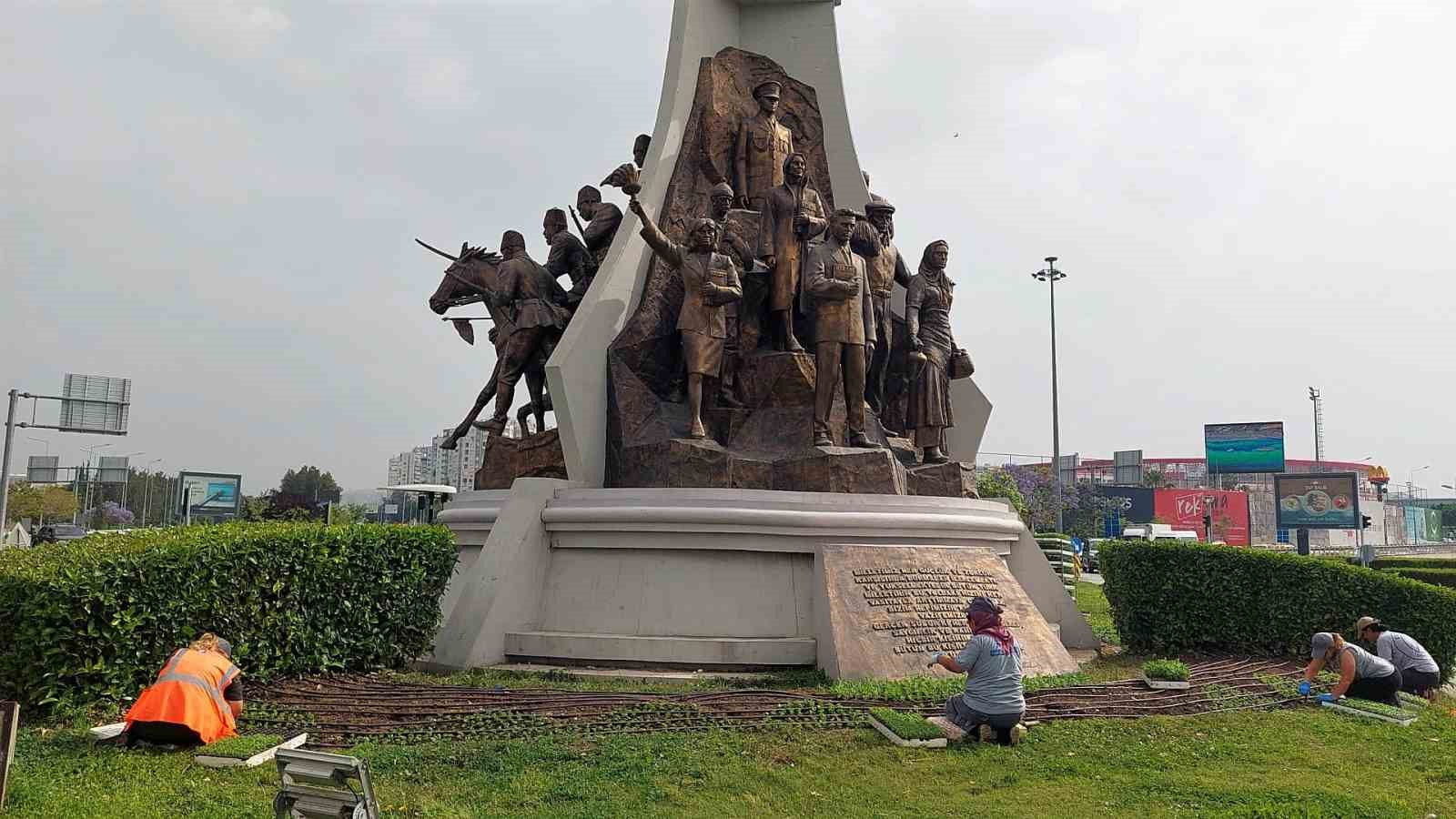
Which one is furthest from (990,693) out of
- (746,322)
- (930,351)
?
(930,351)

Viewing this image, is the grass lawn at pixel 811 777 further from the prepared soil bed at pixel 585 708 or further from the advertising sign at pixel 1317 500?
the advertising sign at pixel 1317 500

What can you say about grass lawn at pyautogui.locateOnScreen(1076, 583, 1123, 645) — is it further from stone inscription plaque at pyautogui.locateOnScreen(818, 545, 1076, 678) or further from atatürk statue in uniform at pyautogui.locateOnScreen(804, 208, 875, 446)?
atatürk statue in uniform at pyautogui.locateOnScreen(804, 208, 875, 446)

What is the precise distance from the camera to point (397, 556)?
31.1 ft

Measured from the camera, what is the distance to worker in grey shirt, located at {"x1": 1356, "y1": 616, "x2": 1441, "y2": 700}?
353 inches

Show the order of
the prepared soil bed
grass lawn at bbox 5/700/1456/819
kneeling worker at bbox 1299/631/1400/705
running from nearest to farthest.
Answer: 1. grass lawn at bbox 5/700/1456/819
2. the prepared soil bed
3. kneeling worker at bbox 1299/631/1400/705

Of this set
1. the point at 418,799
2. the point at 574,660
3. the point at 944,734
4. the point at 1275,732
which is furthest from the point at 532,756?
the point at 1275,732

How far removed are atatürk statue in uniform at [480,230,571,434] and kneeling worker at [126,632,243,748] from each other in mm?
6870

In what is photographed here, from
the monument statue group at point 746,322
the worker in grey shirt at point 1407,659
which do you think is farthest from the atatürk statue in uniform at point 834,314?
the worker in grey shirt at point 1407,659

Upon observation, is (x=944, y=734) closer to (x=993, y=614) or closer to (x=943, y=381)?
(x=993, y=614)

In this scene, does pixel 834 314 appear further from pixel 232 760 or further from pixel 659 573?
pixel 232 760

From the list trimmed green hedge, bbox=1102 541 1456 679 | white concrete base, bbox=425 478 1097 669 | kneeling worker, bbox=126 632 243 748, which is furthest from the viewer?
trimmed green hedge, bbox=1102 541 1456 679

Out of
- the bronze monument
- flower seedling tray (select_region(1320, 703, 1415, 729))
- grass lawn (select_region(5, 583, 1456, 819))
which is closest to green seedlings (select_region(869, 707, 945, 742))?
grass lawn (select_region(5, 583, 1456, 819))

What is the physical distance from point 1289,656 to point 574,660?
23.0 ft

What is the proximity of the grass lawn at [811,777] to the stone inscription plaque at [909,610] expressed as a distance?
214 centimetres
